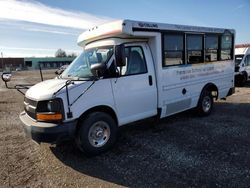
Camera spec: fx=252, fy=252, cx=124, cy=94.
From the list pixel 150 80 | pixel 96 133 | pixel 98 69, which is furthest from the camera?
pixel 150 80

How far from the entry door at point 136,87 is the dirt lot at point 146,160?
693 mm

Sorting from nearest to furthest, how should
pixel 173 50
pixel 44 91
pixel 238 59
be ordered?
1. pixel 44 91
2. pixel 173 50
3. pixel 238 59

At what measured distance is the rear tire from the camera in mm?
7570

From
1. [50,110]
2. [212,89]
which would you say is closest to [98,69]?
[50,110]

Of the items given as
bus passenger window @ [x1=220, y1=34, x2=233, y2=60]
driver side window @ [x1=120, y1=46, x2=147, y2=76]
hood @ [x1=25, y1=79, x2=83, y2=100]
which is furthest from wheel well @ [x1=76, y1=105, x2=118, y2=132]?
bus passenger window @ [x1=220, y1=34, x2=233, y2=60]

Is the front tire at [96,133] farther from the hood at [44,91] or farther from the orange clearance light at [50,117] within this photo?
the hood at [44,91]

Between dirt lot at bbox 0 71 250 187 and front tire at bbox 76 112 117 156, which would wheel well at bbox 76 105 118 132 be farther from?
dirt lot at bbox 0 71 250 187

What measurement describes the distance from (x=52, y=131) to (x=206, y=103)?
5.13 meters

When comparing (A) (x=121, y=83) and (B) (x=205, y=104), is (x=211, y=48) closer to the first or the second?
(B) (x=205, y=104)

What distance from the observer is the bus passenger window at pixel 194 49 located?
22.9ft

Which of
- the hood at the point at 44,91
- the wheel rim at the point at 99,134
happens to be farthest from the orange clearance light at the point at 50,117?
the wheel rim at the point at 99,134

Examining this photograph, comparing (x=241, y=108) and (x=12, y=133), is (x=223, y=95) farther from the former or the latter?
(x=12, y=133)

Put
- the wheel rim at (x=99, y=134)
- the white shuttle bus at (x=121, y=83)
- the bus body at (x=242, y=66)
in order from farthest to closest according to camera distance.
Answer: the bus body at (x=242, y=66), the wheel rim at (x=99, y=134), the white shuttle bus at (x=121, y=83)

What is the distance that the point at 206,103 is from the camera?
25.7 feet
